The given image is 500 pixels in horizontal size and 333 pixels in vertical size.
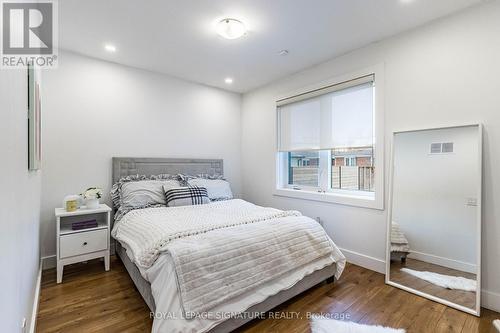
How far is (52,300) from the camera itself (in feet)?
6.86

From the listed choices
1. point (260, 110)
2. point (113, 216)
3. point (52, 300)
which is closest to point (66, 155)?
point (113, 216)

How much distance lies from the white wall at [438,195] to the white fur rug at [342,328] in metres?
0.92

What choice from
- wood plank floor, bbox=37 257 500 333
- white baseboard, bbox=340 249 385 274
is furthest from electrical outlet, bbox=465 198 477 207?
white baseboard, bbox=340 249 385 274

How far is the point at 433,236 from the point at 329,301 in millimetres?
1174

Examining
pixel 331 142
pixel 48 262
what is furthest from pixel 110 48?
pixel 331 142

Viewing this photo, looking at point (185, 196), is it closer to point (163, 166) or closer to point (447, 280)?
point (163, 166)

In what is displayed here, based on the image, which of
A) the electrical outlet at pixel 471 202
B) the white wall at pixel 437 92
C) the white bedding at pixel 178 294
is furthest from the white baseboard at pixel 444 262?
the white bedding at pixel 178 294

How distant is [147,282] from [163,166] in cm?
199

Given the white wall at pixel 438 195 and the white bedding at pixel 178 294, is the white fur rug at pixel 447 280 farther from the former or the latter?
the white bedding at pixel 178 294

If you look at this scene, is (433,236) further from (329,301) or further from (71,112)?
(71,112)

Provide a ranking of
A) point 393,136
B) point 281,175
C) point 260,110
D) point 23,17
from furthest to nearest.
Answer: point 260,110
point 281,175
point 393,136
point 23,17

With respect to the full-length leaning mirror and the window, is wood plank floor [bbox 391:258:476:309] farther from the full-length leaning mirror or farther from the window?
the window

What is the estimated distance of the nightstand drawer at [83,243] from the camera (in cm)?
242

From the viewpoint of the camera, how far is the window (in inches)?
110
